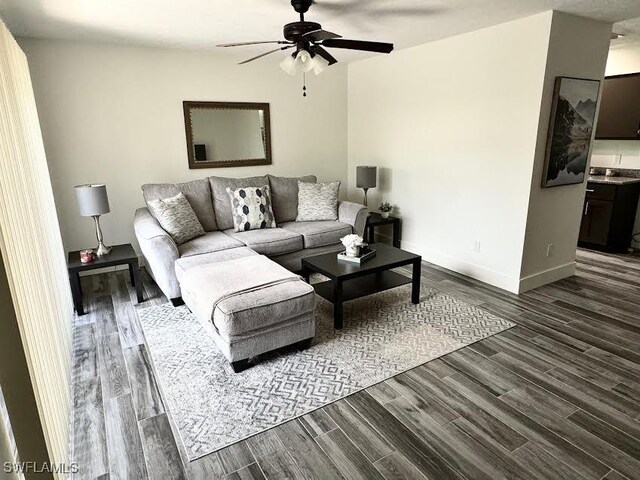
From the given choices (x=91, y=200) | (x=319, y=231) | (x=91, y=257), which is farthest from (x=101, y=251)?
(x=319, y=231)

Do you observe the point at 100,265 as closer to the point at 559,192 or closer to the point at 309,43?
the point at 309,43

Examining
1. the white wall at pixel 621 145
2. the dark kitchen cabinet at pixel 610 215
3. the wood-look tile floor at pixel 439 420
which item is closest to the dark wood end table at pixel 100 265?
the wood-look tile floor at pixel 439 420

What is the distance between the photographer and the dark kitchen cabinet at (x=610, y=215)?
15.6 ft

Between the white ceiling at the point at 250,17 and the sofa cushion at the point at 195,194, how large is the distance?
4.68 feet

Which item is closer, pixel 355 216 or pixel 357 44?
pixel 357 44

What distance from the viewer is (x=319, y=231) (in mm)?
4176

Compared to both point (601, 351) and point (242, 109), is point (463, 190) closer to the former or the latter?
point (601, 351)

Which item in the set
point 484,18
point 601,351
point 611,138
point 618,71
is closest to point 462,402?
point 601,351

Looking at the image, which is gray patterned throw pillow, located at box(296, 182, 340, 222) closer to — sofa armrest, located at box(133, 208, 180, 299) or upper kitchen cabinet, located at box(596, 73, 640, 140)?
sofa armrest, located at box(133, 208, 180, 299)

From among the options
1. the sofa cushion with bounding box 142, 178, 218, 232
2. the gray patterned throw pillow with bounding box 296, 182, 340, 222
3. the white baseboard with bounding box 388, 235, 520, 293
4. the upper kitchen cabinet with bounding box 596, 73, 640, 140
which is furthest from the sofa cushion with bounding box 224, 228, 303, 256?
the upper kitchen cabinet with bounding box 596, 73, 640, 140

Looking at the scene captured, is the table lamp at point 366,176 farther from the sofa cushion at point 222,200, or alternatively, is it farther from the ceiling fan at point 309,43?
the ceiling fan at point 309,43

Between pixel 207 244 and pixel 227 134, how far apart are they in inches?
66.4

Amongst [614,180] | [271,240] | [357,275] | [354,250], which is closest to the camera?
[357,275]

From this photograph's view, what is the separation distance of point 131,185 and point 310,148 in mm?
2351
